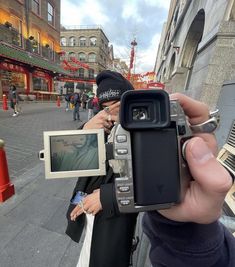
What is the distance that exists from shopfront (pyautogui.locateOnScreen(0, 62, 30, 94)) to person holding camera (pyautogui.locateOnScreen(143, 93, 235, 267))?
15621 mm

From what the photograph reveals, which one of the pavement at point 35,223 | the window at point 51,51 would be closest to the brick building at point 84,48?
the window at point 51,51

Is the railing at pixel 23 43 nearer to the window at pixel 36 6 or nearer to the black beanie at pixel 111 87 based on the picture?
the window at pixel 36 6

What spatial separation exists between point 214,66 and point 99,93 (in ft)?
9.52

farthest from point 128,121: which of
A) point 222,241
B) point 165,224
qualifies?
point 222,241

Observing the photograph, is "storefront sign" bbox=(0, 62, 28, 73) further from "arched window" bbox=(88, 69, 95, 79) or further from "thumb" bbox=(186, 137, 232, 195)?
"arched window" bbox=(88, 69, 95, 79)

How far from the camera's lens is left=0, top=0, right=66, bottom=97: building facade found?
531 inches

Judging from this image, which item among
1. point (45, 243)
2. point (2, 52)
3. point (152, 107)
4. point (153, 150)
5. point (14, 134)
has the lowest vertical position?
point (45, 243)

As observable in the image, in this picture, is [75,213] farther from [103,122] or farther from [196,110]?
[196,110]

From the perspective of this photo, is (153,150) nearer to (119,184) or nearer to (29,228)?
(119,184)

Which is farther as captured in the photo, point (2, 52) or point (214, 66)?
point (2, 52)

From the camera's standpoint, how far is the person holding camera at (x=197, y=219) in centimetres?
45

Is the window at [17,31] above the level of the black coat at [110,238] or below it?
above

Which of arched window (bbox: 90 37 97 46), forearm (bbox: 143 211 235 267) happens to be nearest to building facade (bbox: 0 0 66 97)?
forearm (bbox: 143 211 235 267)

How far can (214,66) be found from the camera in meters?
3.45
